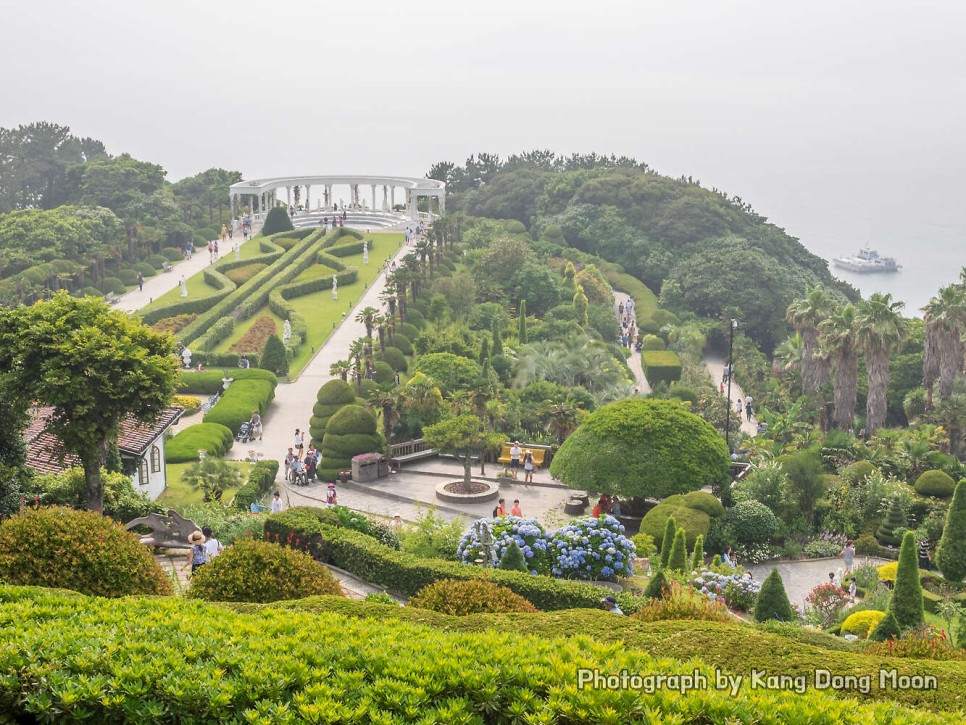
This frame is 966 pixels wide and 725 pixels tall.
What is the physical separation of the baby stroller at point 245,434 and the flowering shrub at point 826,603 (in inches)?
955

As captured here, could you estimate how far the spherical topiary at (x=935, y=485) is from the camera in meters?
35.8

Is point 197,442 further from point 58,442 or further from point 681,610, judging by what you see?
point 681,610

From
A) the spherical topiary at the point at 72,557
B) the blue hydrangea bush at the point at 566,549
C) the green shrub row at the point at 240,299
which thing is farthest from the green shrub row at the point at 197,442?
the spherical topiary at the point at 72,557

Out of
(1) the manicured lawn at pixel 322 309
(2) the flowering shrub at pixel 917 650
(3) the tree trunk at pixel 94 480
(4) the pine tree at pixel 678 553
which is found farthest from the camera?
(1) the manicured lawn at pixel 322 309

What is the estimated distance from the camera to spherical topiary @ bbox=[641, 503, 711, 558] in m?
31.2

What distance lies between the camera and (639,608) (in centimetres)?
2034

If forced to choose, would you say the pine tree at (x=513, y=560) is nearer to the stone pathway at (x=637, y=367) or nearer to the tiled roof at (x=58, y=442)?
the tiled roof at (x=58, y=442)

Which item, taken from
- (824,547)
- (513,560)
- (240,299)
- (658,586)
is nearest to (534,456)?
(824,547)

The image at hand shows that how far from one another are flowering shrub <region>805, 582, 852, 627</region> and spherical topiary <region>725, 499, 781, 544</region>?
17.8ft

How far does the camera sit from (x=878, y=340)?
4450 centimetres

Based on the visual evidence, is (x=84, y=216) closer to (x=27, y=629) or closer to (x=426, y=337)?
(x=426, y=337)

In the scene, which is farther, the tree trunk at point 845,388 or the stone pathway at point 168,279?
the stone pathway at point 168,279

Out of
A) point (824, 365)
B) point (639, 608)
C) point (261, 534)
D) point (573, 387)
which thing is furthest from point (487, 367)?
point (639, 608)

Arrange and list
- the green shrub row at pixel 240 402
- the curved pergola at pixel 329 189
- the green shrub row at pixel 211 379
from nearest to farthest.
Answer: the green shrub row at pixel 240 402 < the green shrub row at pixel 211 379 < the curved pergola at pixel 329 189
